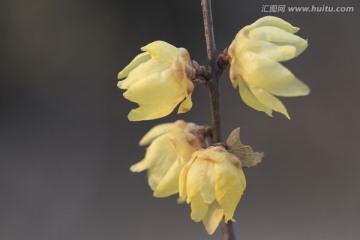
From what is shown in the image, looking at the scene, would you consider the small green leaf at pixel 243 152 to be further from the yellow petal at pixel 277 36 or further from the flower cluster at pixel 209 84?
the yellow petal at pixel 277 36

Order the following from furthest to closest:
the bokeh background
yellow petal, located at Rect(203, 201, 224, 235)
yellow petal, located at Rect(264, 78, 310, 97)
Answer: the bokeh background → yellow petal, located at Rect(203, 201, 224, 235) → yellow petal, located at Rect(264, 78, 310, 97)

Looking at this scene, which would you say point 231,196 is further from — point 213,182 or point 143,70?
point 143,70

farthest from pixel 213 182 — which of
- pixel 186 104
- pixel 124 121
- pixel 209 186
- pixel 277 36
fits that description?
pixel 124 121

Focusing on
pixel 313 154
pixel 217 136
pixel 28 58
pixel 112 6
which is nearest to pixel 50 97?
pixel 28 58

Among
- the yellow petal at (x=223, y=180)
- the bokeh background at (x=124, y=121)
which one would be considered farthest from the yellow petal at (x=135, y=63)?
the bokeh background at (x=124, y=121)

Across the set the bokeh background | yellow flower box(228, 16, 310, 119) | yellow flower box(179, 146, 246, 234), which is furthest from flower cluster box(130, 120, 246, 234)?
the bokeh background

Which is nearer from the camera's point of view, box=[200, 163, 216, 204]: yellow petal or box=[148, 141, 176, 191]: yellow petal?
box=[200, 163, 216, 204]: yellow petal

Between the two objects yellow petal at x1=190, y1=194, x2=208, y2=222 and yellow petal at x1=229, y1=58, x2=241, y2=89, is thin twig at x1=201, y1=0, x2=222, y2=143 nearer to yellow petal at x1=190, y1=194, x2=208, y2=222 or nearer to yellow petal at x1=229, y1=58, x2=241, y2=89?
yellow petal at x1=229, y1=58, x2=241, y2=89

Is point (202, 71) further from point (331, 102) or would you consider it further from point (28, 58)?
point (28, 58)
